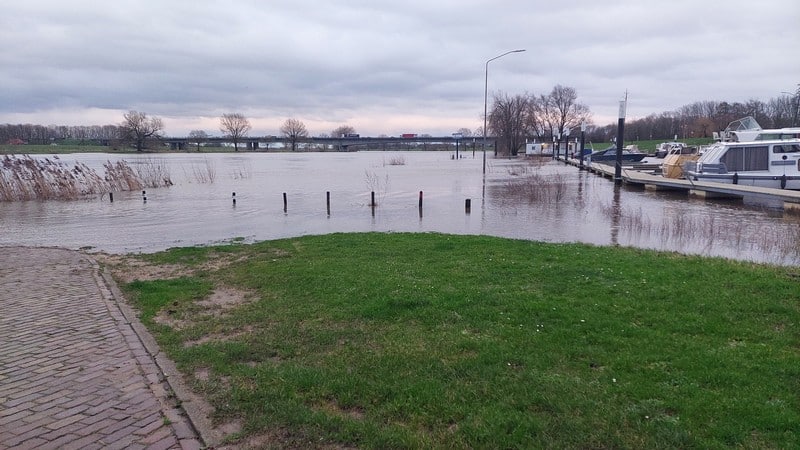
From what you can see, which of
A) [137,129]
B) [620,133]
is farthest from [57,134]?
[620,133]

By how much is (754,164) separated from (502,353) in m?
30.8

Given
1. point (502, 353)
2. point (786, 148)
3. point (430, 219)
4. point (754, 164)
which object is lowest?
point (430, 219)

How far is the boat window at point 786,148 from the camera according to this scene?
28181 millimetres

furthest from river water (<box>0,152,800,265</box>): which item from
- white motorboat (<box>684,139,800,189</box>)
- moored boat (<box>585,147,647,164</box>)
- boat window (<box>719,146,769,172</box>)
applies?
moored boat (<box>585,147,647,164</box>)

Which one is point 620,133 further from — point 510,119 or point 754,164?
point 510,119

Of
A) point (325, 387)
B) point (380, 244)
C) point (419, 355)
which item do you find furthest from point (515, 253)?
point (325, 387)

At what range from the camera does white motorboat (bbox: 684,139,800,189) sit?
28.1 m

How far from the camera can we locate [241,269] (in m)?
10.3

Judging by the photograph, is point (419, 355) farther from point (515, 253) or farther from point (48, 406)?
point (515, 253)

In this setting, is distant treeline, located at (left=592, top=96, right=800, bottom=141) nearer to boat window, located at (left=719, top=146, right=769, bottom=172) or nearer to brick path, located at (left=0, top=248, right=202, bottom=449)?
boat window, located at (left=719, top=146, right=769, bottom=172)

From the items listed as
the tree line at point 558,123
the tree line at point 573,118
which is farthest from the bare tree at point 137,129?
the tree line at point 573,118

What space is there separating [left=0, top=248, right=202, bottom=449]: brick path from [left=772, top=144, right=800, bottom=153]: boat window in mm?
31697

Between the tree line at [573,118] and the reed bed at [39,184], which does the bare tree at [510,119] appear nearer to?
the tree line at [573,118]

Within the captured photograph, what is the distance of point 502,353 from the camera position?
5277 millimetres
